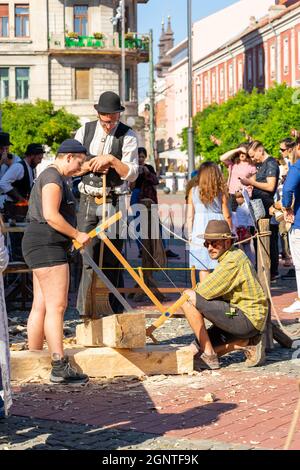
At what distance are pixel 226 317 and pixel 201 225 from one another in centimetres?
236

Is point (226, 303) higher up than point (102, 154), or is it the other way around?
point (102, 154)

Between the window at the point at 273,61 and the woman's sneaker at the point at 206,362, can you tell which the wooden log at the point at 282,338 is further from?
the window at the point at 273,61

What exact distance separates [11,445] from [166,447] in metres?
0.89

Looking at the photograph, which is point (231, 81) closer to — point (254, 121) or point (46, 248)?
point (254, 121)

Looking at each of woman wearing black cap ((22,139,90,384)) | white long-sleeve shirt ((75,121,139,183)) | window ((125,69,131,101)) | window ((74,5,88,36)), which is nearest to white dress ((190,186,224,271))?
white long-sleeve shirt ((75,121,139,183))

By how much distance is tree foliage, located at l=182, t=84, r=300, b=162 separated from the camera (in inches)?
2218

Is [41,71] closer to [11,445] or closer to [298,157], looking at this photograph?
[298,157]

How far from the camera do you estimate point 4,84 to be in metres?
72.3

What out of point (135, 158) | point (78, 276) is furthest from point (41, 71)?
point (135, 158)

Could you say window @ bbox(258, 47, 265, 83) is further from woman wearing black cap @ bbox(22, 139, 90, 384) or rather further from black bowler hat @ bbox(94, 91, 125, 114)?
woman wearing black cap @ bbox(22, 139, 90, 384)

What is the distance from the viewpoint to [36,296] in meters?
8.40

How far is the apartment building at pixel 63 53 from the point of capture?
7019cm

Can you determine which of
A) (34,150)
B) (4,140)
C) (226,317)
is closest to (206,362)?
(226,317)

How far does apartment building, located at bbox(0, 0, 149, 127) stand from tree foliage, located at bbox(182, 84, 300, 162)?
18.4ft
